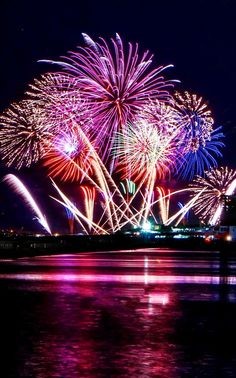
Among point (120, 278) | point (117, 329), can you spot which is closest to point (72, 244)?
point (120, 278)

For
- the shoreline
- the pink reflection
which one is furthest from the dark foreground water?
the shoreline

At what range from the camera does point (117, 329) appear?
44.6 ft

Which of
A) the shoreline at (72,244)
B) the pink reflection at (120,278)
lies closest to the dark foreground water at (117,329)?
the pink reflection at (120,278)

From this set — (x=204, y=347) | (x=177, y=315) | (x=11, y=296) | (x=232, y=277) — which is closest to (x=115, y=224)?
(x=232, y=277)

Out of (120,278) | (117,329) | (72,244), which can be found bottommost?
(117,329)

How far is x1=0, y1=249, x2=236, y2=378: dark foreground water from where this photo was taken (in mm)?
10117

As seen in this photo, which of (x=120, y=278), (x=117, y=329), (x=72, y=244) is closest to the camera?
(x=117, y=329)

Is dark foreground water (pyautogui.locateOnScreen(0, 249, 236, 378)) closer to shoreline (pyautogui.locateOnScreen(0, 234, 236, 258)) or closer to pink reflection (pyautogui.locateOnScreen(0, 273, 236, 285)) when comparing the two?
pink reflection (pyautogui.locateOnScreen(0, 273, 236, 285))

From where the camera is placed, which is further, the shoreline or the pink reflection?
the shoreline

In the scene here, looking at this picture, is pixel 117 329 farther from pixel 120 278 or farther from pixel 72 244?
pixel 72 244

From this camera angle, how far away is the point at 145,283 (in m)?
24.8

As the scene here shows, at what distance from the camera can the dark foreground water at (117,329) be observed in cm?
1012

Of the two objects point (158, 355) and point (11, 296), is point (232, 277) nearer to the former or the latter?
point (11, 296)

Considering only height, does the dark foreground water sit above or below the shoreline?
below
